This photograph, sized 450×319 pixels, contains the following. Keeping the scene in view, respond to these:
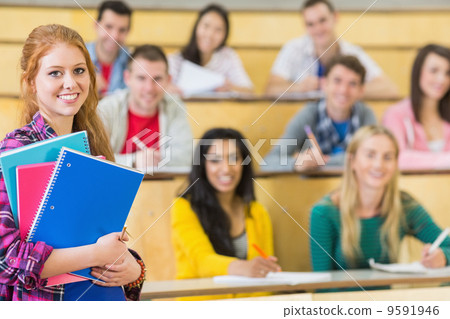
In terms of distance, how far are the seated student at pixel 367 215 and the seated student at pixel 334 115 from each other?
120mm

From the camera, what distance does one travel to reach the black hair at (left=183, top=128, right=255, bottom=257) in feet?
2.72

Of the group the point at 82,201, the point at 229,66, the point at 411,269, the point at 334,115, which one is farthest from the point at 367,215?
the point at 82,201

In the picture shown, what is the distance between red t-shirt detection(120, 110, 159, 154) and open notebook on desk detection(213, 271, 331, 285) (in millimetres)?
226

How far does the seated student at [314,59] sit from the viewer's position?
1154mm

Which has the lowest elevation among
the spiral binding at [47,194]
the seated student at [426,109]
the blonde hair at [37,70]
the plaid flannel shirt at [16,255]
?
the plaid flannel shirt at [16,255]

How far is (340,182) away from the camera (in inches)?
36.2

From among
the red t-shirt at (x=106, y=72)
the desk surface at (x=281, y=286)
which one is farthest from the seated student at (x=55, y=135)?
the red t-shirt at (x=106, y=72)

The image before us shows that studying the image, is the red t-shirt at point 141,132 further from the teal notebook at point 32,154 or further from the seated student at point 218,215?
the teal notebook at point 32,154

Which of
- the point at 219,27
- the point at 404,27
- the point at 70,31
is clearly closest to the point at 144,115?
the point at 219,27

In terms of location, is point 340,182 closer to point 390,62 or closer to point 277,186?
point 277,186

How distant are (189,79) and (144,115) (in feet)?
0.80

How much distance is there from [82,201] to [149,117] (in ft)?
1.75

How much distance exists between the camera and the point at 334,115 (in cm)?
104

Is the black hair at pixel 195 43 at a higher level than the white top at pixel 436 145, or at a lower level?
higher
